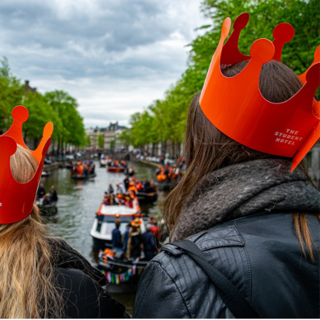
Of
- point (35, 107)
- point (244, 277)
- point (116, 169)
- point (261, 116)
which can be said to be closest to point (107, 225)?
point (261, 116)

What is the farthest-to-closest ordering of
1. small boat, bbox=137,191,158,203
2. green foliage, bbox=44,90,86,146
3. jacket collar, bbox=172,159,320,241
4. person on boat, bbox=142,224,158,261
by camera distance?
A: green foliage, bbox=44,90,86,146 → small boat, bbox=137,191,158,203 → person on boat, bbox=142,224,158,261 → jacket collar, bbox=172,159,320,241

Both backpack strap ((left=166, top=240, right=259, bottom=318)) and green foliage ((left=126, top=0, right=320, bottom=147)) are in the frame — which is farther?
green foliage ((left=126, top=0, right=320, bottom=147))

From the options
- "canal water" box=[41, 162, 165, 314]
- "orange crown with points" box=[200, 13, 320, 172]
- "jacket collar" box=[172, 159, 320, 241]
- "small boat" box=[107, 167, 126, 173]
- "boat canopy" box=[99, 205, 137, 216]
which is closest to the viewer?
"jacket collar" box=[172, 159, 320, 241]

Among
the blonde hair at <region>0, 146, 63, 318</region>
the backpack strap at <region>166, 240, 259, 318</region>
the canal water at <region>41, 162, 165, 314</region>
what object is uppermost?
the backpack strap at <region>166, 240, 259, 318</region>

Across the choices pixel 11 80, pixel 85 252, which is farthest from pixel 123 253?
pixel 11 80

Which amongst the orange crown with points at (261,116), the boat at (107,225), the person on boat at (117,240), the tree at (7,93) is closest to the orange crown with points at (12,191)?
the orange crown with points at (261,116)

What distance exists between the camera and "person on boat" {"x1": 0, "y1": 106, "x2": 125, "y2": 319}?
1.53m

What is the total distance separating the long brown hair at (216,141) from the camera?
139 centimetres

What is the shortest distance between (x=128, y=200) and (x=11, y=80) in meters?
22.5

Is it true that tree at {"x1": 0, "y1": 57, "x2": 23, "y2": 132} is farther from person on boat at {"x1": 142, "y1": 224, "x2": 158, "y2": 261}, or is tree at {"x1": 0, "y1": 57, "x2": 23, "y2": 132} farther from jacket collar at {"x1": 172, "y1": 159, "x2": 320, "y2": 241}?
jacket collar at {"x1": 172, "y1": 159, "x2": 320, "y2": 241}

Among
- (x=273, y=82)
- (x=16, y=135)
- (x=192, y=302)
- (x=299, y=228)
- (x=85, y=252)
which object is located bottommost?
(x=85, y=252)

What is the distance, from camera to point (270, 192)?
1.23m

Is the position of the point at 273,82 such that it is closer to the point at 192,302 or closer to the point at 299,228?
the point at 299,228

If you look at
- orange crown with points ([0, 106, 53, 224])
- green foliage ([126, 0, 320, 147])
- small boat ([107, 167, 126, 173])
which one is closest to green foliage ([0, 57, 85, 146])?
small boat ([107, 167, 126, 173])
